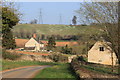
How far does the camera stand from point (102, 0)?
63.9 ft

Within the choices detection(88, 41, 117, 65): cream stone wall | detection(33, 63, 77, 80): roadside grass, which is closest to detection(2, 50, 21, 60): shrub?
detection(33, 63, 77, 80): roadside grass

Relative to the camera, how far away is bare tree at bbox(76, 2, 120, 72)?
1841 cm

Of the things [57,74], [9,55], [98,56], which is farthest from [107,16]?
[98,56]

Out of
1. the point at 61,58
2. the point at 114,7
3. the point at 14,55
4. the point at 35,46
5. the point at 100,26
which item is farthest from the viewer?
the point at 35,46

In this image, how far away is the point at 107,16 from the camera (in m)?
19.1

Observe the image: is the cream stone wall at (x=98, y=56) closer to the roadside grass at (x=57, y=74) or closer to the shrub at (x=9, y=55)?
the shrub at (x=9, y=55)

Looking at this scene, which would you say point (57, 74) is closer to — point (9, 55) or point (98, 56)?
point (9, 55)

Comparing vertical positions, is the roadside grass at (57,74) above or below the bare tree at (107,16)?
below

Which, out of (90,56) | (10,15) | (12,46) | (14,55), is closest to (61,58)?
(90,56)

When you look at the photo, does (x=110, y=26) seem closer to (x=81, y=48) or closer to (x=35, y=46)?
(x=81, y=48)

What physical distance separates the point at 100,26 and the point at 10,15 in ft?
27.0

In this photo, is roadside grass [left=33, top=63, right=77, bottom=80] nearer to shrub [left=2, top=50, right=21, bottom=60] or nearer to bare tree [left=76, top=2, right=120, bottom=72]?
bare tree [left=76, top=2, right=120, bottom=72]

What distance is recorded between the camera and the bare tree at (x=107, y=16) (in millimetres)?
18406

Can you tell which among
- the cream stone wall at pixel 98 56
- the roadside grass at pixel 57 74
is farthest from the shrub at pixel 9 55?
the cream stone wall at pixel 98 56
